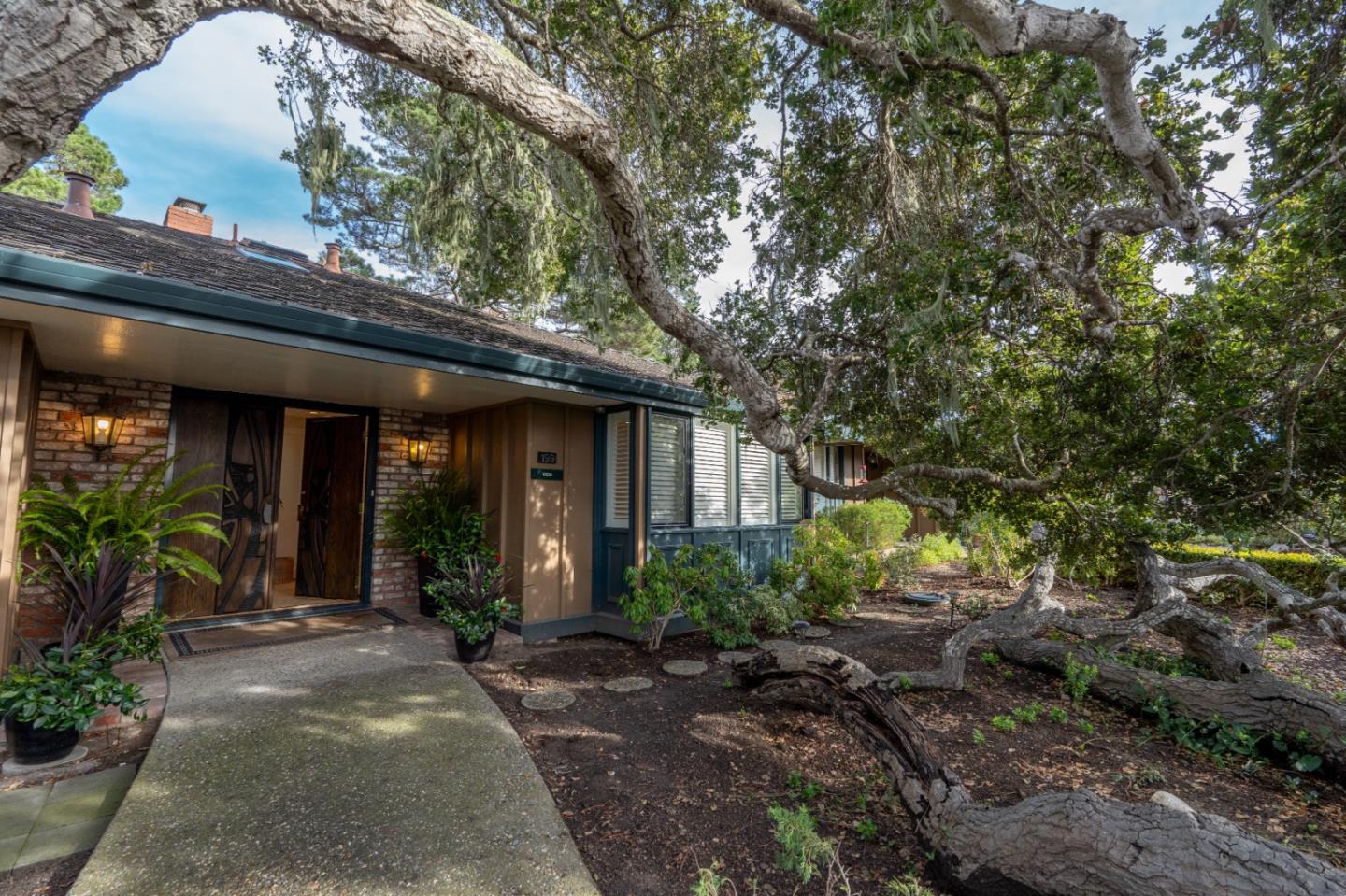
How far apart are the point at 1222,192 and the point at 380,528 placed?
761 centimetres

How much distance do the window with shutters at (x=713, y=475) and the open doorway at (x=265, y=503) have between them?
373cm

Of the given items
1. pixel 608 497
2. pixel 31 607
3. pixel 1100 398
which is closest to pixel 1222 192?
pixel 1100 398

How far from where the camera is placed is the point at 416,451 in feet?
21.8

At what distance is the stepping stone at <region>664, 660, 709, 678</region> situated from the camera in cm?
475

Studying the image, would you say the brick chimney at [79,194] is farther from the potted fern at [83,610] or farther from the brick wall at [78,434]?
the potted fern at [83,610]

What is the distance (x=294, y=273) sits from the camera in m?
5.60

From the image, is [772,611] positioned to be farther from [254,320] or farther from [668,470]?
[254,320]

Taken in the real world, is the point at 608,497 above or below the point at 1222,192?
below

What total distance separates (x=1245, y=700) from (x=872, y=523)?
7.40 metres

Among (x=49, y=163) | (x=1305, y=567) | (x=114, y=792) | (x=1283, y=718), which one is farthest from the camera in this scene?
(x=49, y=163)

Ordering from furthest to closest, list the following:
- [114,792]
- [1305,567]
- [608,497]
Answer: [1305,567] < [608,497] < [114,792]

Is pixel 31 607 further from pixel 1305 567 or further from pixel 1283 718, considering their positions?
pixel 1305 567

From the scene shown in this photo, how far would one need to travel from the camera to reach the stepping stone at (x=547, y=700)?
3.89m

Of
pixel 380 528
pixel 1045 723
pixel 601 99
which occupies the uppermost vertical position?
pixel 601 99
